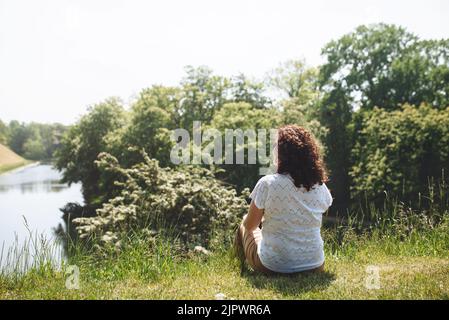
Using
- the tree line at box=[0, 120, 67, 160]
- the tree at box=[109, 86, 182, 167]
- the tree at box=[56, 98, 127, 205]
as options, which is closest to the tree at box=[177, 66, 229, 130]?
the tree at box=[109, 86, 182, 167]

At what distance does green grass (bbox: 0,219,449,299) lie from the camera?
11.6 ft

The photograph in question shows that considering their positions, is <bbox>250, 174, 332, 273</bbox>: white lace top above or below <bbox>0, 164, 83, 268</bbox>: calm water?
above

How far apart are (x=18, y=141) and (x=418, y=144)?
119738mm

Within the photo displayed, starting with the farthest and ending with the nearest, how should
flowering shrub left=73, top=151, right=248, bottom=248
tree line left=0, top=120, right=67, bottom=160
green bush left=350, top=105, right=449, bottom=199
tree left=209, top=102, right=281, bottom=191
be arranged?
tree line left=0, top=120, right=67, bottom=160 < tree left=209, top=102, right=281, bottom=191 < green bush left=350, top=105, right=449, bottom=199 < flowering shrub left=73, top=151, right=248, bottom=248

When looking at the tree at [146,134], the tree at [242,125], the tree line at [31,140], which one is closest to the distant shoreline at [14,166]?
the tree line at [31,140]

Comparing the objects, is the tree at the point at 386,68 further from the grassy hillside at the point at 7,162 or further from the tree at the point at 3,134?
the tree at the point at 3,134

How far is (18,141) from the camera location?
121 m

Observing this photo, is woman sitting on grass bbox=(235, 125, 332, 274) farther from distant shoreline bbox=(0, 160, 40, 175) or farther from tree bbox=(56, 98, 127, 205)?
distant shoreline bbox=(0, 160, 40, 175)

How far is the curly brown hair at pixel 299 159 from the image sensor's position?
3.86 m

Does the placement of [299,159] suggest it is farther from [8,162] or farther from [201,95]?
[8,162]

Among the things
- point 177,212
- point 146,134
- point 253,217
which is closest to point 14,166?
point 146,134

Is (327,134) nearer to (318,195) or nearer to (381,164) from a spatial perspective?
(381,164)

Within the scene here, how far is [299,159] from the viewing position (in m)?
3.88
